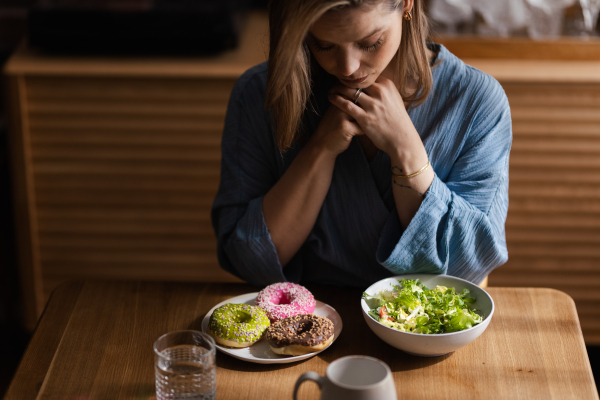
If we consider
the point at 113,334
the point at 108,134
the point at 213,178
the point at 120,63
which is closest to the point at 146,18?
the point at 120,63

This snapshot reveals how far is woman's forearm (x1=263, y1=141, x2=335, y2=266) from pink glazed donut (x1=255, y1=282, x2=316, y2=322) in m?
0.16

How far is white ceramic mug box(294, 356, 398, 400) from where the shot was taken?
2.37ft

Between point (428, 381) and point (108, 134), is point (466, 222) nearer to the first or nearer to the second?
point (428, 381)

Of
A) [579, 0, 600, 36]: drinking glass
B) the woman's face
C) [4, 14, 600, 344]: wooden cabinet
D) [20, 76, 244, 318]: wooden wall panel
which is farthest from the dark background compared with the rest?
the woman's face

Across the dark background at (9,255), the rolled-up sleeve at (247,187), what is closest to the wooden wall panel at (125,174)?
the dark background at (9,255)

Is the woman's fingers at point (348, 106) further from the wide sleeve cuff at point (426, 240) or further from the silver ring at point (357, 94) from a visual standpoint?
the wide sleeve cuff at point (426, 240)

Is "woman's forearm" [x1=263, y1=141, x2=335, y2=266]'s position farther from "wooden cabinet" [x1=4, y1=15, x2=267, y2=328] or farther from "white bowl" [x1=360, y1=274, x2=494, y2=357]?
"wooden cabinet" [x1=4, y1=15, x2=267, y2=328]

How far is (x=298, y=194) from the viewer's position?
1.24 metres

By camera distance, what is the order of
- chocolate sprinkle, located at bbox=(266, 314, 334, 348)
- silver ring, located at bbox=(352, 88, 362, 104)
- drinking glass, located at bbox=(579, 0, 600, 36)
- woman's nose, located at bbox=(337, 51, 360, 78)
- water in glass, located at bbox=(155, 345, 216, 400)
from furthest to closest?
drinking glass, located at bbox=(579, 0, 600, 36)
silver ring, located at bbox=(352, 88, 362, 104)
woman's nose, located at bbox=(337, 51, 360, 78)
chocolate sprinkle, located at bbox=(266, 314, 334, 348)
water in glass, located at bbox=(155, 345, 216, 400)

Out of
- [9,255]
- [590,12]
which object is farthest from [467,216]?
[9,255]

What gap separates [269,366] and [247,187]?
0.44 metres

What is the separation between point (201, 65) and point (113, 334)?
126 centimetres

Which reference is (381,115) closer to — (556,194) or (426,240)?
(426,240)

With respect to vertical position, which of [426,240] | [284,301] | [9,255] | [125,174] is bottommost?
[9,255]
